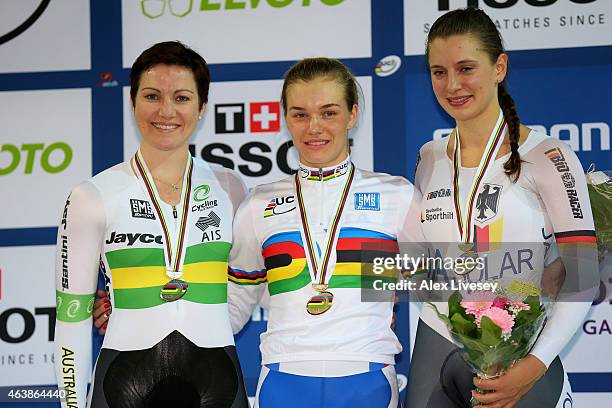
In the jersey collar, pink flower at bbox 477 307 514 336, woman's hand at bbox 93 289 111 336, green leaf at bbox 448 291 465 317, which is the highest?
the jersey collar

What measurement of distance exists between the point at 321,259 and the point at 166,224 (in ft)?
1.62

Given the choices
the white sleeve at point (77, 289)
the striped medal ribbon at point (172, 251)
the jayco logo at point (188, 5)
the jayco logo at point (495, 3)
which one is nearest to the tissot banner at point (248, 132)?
the jayco logo at point (188, 5)

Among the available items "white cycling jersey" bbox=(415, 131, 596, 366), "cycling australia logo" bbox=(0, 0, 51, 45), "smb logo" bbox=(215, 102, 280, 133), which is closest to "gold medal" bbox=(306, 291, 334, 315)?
"white cycling jersey" bbox=(415, 131, 596, 366)

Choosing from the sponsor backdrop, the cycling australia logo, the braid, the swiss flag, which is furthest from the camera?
the cycling australia logo

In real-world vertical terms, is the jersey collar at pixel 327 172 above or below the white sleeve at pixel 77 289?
above

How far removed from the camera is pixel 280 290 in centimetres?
253

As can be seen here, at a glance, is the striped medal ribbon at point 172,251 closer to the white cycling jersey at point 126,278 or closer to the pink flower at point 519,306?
the white cycling jersey at point 126,278

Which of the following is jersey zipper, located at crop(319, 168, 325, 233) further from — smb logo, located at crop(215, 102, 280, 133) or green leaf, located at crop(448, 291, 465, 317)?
smb logo, located at crop(215, 102, 280, 133)

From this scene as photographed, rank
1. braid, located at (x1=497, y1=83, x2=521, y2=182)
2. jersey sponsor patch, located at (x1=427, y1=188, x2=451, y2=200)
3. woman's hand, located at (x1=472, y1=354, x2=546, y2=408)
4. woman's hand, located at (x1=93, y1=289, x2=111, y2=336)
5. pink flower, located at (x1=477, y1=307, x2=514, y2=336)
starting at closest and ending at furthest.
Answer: pink flower, located at (x1=477, y1=307, x2=514, y2=336) → woman's hand, located at (x1=472, y1=354, x2=546, y2=408) → braid, located at (x1=497, y1=83, x2=521, y2=182) → jersey sponsor patch, located at (x1=427, y1=188, x2=451, y2=200) → woman's hand, located at (x1=93, y1=289, x2=111, y2=336)

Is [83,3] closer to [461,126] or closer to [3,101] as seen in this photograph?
[3,101]

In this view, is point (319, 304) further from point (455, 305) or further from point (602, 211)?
point (602, 211)

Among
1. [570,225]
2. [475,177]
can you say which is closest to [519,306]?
[570,225]

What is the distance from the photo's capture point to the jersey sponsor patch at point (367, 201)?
2.57m

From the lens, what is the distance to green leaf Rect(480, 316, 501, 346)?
6.84 feet
